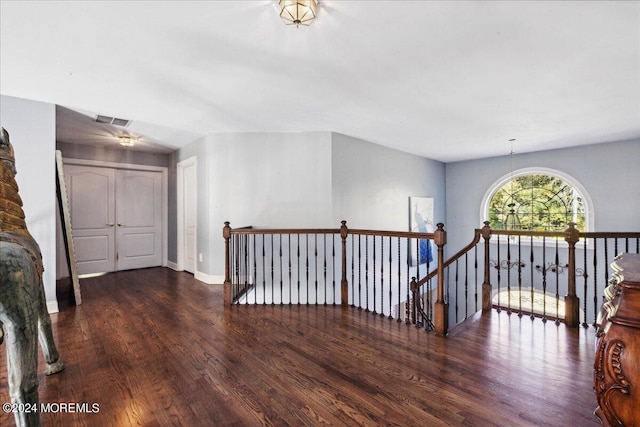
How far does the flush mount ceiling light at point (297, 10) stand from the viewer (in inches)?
67.5

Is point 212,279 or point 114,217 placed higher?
point 114,217

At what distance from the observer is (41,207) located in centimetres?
320

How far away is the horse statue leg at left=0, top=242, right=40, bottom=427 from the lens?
1.30m

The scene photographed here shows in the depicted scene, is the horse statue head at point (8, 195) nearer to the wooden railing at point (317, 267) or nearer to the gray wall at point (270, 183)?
the wooden railing at point (317, 267)

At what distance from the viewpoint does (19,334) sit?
1319 millimetres

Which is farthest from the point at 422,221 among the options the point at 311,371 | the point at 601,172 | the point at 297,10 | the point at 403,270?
the point at 297,10

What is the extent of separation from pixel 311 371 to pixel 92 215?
206 inches

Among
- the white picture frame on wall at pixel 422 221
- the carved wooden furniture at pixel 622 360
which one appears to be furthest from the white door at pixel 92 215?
the carved wooden furniture at pixel 622 360

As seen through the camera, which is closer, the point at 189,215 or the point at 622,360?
the point at 622,360

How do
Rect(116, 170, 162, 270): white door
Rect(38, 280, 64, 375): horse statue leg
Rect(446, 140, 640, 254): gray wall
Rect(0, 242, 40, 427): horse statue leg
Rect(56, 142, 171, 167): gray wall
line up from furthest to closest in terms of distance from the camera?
Rect(116, 170, 162, 270): white door → Rect(56, 142, 171, 167): gray wall → Rect(446, 140, 640, 254): gray wall → Rect(38, 280, 64, 375): horse statue leg → Rect(0, 242, 40, 427): horse statue leg

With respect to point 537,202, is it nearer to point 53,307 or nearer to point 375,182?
point 375,182

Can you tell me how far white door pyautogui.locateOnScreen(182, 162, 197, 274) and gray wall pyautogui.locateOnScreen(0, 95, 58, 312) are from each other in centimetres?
199

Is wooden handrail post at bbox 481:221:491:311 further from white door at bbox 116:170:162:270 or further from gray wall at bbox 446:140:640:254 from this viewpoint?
white door at bbox 116:170:162:270

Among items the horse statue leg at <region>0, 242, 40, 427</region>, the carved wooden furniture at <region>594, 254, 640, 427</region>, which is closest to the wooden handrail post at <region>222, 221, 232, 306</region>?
the horse statue leg at <region>0, 242, 40, 427</region>
